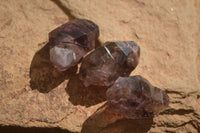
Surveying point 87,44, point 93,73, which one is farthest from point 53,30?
point 93,73

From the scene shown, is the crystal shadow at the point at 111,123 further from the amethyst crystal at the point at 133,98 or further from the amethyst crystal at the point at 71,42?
the amethyst crystal at the point at 71,42

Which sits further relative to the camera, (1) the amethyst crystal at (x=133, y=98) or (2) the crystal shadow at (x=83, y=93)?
(2) the crystal shadow at (x=83, y=93)

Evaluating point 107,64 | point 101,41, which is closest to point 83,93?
point 107,64

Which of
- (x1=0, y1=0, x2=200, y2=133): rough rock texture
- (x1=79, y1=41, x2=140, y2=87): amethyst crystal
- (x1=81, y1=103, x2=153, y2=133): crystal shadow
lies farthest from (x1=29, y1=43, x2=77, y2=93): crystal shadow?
(x1=81, y1=103, x2=153, y2=133): crystal shadow

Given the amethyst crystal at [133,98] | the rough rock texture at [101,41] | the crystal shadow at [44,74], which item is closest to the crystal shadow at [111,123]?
the rough rock texture at [101,41]

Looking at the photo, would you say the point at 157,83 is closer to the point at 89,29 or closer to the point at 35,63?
the point at 89,29

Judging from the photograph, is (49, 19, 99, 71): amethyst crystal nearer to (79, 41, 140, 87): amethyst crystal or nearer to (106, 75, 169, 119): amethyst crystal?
(79, 41, 140, 87): amethyst crystal
